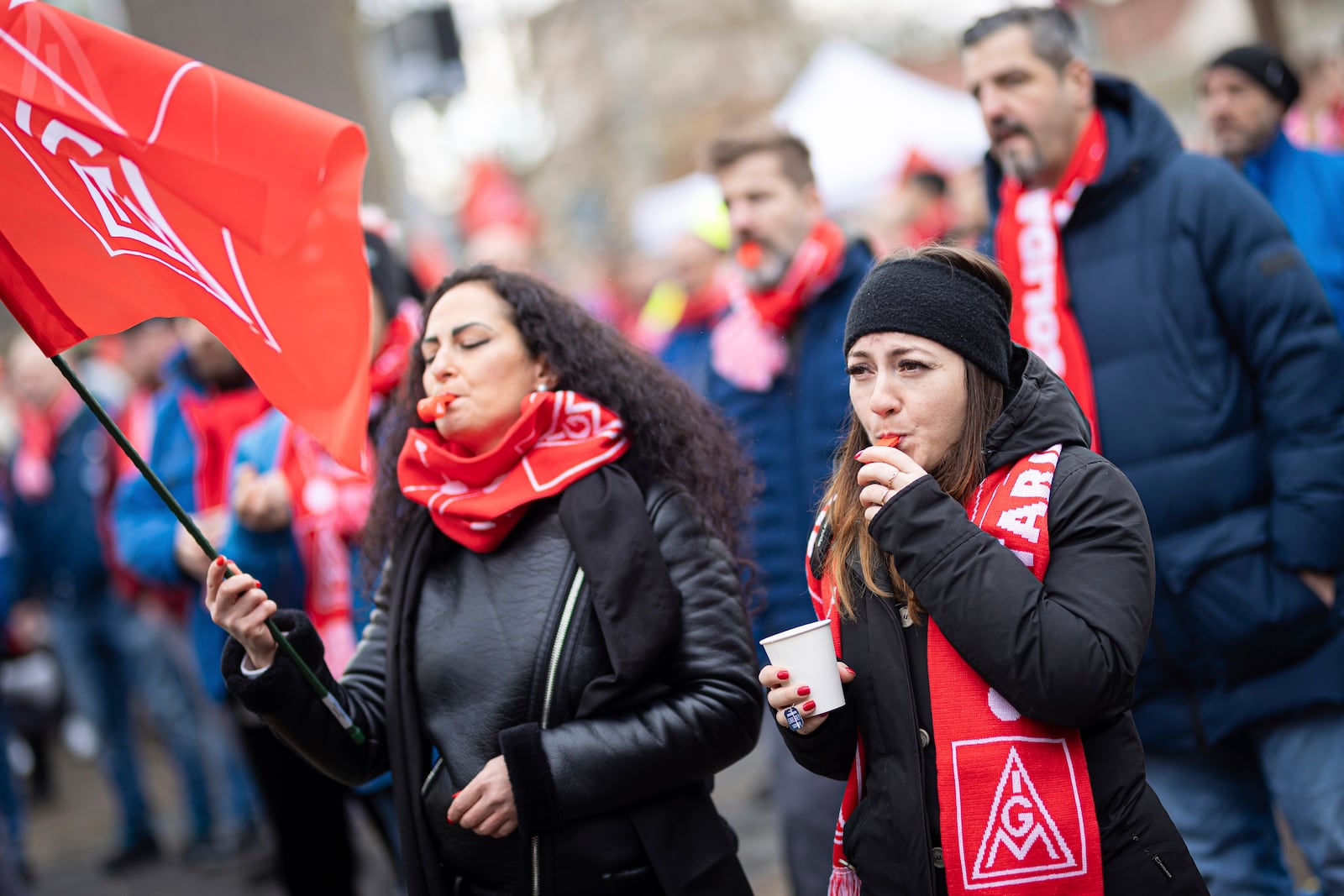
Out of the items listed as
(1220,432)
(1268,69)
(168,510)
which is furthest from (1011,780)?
(168,510)

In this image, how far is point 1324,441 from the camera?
3.09 metres

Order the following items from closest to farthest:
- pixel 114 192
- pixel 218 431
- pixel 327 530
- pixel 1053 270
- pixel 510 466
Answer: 1. pixel 114 192
2. pixel 510 466
3. pixel 1053 270
4. pixel 327 530
5. pixel 218 431

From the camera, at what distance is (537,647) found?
2.78 m

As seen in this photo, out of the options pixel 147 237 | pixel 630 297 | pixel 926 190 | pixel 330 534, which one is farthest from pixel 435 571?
pixel 630 297

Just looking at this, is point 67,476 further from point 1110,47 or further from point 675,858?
point 1110,47

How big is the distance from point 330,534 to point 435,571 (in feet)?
4.84

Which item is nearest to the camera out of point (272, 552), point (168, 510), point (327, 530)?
point (272, 552)

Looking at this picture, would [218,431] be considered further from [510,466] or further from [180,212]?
[510,466]

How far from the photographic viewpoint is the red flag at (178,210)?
2.70m

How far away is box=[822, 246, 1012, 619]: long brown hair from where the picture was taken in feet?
7.71

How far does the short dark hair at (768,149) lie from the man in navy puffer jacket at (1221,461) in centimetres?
114

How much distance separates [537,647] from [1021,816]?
42.2 inches

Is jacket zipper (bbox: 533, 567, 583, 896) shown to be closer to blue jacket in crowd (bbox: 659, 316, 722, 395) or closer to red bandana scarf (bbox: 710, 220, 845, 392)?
red bandana scarf (bbox: 710, 220, 845, 392)

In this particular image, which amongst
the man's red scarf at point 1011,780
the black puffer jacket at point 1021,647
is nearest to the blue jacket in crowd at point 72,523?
the black puffer jacket at point 1021,647
